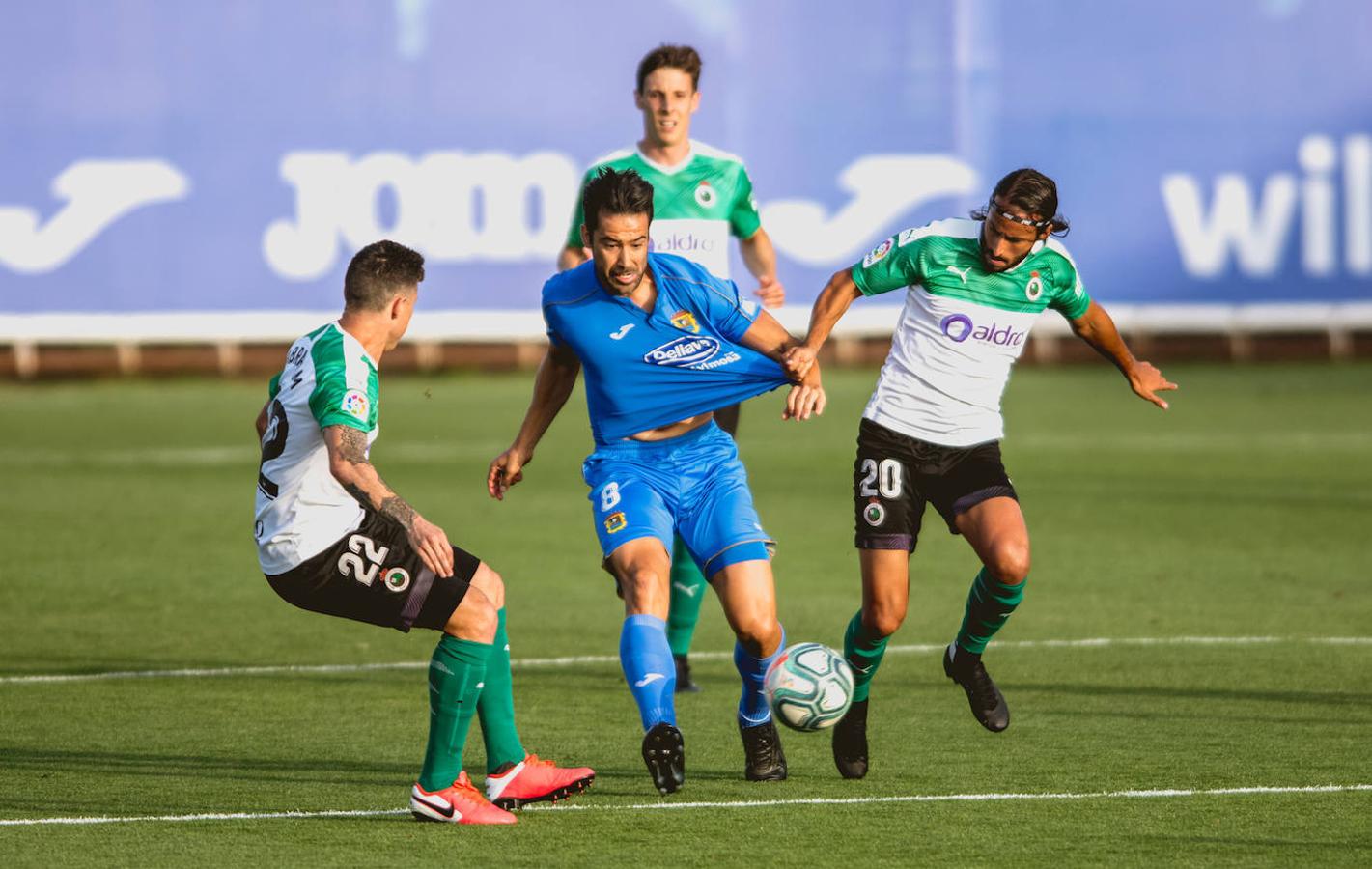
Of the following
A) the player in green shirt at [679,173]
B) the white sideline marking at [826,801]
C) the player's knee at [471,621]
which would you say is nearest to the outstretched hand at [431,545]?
the player's knee at [471,621]

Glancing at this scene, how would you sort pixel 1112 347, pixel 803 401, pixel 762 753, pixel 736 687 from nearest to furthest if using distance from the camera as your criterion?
1. pixel 803 401
2. pixel 762 753
3. pixel 1112 347
4. pixel 736 687

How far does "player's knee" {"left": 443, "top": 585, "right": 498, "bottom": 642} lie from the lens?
6.49 metres

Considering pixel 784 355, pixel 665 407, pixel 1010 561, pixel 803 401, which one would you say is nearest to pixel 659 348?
pixel 665 407

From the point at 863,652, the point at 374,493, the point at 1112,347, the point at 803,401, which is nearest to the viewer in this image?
the point at 374,493

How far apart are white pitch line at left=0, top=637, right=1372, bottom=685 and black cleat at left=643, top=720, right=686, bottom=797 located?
3.24m

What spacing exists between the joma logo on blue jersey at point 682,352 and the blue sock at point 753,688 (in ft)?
3.21

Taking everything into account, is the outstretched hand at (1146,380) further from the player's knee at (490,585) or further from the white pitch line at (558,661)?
the player's knee at (490,585)

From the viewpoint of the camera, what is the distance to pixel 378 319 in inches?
252

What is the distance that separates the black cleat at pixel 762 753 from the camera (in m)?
7.08

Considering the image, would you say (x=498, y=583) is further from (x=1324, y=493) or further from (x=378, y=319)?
(x=1324, y=493)

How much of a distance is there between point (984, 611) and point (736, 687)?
168 centimetres

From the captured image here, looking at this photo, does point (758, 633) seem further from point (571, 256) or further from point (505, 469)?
point (571, 256)

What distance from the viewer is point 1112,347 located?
7957mm

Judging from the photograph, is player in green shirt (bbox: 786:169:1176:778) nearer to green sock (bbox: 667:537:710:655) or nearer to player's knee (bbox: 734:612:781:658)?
player's knee (bbox: 734:612:781:658)
